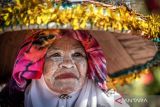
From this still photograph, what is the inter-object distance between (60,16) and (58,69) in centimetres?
38

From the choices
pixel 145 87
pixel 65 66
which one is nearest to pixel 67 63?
pixel 65 66

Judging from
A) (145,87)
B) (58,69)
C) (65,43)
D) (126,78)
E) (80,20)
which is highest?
(80,20)

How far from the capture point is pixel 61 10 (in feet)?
8.43

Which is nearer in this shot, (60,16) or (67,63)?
(60,16)

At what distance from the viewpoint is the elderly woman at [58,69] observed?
284 centimetres

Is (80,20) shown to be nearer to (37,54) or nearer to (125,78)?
(37,54)

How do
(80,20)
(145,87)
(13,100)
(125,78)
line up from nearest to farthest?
(80,20) < (13,100) < (125,78) < (145,87)

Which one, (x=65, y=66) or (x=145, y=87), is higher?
(x=65, y=66)

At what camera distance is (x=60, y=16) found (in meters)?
2.56

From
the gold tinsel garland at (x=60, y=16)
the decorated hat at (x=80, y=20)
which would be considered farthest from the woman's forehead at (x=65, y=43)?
the gold tinsel garland at (x=60, y=16)

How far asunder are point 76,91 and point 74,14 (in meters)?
0.52

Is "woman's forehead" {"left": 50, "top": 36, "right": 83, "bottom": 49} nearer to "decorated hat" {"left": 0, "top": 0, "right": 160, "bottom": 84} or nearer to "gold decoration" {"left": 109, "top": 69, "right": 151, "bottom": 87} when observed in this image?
"decorated hat" {"left": 0, "top": 0, "right": 160, "bottom": 84}

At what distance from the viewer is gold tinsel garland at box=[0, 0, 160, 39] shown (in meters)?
2.54

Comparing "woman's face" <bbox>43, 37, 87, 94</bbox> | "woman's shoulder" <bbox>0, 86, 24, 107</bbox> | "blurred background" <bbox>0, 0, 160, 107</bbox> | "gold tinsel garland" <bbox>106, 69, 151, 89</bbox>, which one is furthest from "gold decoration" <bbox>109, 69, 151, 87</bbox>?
"woman's shoulder" <bbox>0, 86, 24, 107</bbox>
